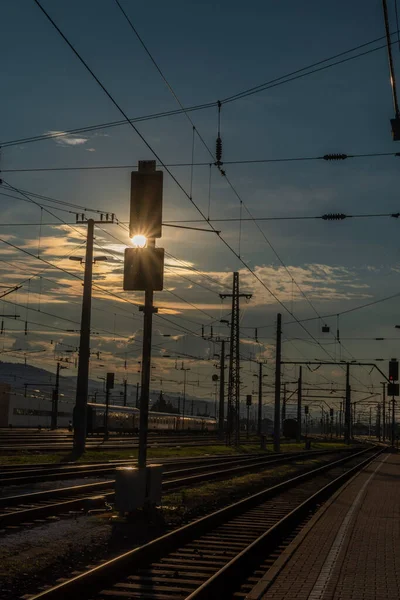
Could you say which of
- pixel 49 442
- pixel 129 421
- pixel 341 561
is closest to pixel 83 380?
pixel 49 442

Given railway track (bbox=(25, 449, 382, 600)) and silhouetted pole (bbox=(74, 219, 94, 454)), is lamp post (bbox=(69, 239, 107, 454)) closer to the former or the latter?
silhouetted pole (bbox=(74, 219, 94, 454))

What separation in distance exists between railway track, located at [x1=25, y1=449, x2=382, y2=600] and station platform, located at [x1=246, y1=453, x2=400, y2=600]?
54cm

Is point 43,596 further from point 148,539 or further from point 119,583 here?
point 148,539

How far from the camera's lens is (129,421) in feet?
330

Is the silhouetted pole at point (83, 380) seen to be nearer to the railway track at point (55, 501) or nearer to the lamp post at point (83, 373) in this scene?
the lamp post at point (83, 373)

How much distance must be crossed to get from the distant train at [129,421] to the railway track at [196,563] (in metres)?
64.7

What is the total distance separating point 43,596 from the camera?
9.05 m

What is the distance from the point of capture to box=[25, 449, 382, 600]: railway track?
10.3 metres

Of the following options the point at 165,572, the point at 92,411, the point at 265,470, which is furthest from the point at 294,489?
the point at 92,411

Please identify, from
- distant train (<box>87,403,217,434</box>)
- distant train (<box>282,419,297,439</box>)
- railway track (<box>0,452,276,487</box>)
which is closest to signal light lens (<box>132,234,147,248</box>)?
railway track (<box>0,452,276,487</box>)

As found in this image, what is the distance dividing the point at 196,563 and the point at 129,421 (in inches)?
3498

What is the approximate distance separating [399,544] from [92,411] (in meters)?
70.4

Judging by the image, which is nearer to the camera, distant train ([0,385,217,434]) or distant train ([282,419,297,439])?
distant train ([0,385,217,434])

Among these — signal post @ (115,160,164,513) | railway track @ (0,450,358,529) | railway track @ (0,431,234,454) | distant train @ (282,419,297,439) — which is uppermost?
signal post @ (115,160,164,513)
